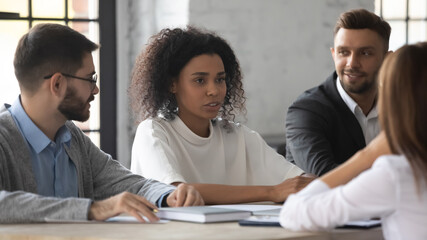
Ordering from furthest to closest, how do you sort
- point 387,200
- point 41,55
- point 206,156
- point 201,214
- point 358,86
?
1. point 358,86
2. point 206,156
3. point 41,55
4. point 201,214
5. point 387,200

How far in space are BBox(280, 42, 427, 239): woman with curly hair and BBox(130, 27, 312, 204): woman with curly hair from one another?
109 cm

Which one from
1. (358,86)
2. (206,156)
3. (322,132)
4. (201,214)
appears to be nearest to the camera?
(201,214)

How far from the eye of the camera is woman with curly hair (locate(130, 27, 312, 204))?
2.80 m

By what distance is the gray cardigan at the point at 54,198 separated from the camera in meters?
1.95

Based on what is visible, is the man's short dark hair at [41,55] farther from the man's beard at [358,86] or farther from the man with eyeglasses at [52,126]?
the man's beard at [358,86]

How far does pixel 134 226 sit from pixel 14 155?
0.47m

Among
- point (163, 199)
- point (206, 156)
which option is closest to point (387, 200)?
point (163, 199)

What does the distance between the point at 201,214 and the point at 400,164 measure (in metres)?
0.58

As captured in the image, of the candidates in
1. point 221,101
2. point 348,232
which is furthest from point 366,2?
point 348,232

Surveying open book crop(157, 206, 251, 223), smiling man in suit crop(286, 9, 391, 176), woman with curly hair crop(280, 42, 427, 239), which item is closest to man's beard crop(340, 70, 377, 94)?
smiling man in suit crop(286, 9, 391, 176)

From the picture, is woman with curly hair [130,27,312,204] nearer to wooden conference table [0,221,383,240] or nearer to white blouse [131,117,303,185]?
white blouse [131,117,303,185]

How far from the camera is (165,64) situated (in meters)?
2.93

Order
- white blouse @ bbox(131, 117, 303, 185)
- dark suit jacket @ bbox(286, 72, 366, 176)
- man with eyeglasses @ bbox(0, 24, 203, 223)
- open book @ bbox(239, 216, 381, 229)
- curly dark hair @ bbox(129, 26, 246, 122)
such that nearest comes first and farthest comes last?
open book @ bbox(239, 216, 381, 229), man with eyeglasses @ bbox(0, 24, 203, 223), white blouse @ bbox(131, 117, 303, 185), curly dark hair @ bbox(129, 26, 246, 122), dark suit jacket @ bbox(286, 72, 366, 176)

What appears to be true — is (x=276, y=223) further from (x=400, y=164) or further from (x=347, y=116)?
(x=347, y=116)
